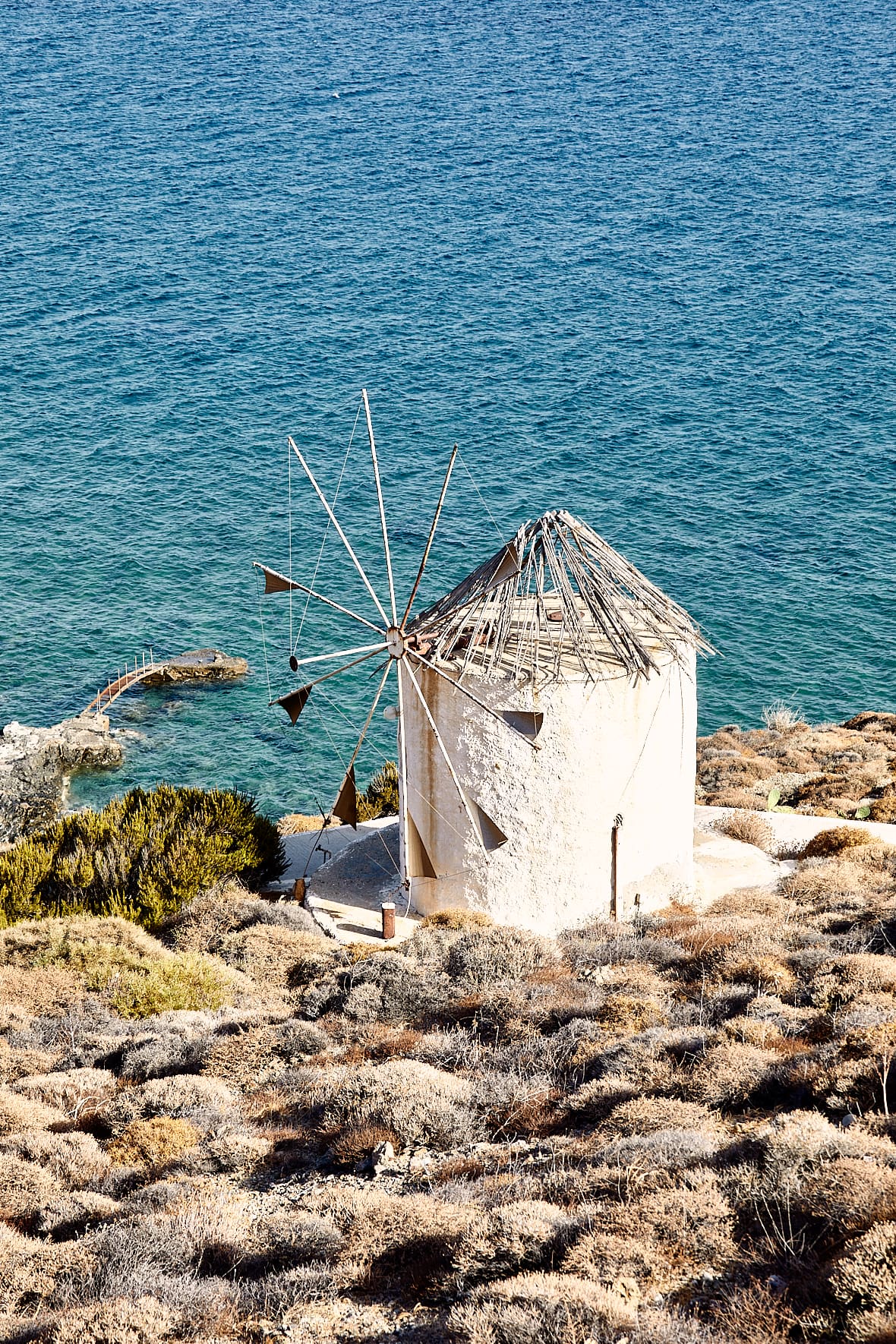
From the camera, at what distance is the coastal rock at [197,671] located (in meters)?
51.6

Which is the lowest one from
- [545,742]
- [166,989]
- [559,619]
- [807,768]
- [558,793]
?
[166,989]

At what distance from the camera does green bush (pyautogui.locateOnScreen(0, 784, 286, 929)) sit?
79.3 ft

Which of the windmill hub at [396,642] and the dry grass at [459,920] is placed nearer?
the dry grass at [459,920]

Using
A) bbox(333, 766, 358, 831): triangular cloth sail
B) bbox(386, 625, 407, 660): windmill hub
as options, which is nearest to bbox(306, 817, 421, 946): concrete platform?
bbox(333, 766, 358, 831): triangular cloth sail

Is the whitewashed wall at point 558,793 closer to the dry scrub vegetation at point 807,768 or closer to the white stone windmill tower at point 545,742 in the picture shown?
the white stone windmill tower at point 545,742

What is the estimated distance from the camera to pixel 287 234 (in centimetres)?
9288

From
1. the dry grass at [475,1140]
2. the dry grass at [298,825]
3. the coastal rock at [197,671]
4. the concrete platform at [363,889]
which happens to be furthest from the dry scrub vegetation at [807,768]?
the coastal rock at [197,671]

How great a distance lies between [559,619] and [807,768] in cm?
1417

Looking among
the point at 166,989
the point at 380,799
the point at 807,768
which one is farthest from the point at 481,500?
the point at 166,989

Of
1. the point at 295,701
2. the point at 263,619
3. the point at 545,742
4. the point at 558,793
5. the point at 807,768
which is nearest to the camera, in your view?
the point at 545,742

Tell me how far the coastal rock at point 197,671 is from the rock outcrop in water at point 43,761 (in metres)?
3.59

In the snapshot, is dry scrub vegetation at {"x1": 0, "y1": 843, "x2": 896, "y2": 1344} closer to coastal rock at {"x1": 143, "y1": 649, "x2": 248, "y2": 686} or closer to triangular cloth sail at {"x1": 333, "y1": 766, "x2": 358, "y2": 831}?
triangular cloth sail at {"x1": 333, "y1": 766, "x2": 358, "y2": 831}

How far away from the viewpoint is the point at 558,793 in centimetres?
2250

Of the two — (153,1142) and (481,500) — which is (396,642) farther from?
(481,500)
